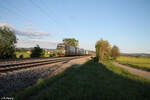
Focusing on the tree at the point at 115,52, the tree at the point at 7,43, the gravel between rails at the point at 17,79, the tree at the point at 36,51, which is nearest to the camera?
the gravel between rails at the point at 17,79

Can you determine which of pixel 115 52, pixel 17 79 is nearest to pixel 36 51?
pixel 17 79

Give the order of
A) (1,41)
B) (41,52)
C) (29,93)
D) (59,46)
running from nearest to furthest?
(29,93) < (1,41) < (41,52) < (59,46)

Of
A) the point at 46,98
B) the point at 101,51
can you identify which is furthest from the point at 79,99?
the point at 101,51

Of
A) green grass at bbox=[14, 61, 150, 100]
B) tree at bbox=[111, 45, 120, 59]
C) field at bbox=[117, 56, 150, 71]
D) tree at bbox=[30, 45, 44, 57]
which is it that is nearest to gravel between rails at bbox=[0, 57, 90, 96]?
green grass at bbox=[14, 61, 150, 100]

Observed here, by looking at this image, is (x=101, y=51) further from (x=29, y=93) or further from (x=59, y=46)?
(x=29, y=93)

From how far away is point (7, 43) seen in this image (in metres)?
19.4

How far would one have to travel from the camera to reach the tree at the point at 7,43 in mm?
18295

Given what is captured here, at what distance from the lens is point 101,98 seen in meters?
2.97

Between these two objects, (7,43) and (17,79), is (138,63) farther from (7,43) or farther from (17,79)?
(7,43)

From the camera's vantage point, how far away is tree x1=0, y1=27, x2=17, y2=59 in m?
18.3

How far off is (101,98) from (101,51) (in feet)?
58.4

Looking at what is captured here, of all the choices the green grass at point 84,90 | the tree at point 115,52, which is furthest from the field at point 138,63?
the green grass at point 84,90

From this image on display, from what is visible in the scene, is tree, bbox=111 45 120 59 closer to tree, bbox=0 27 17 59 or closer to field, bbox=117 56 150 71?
field, bbox=117 56 150 71

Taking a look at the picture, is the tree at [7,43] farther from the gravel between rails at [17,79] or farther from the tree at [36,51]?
the gravel between rails at [17,79]
